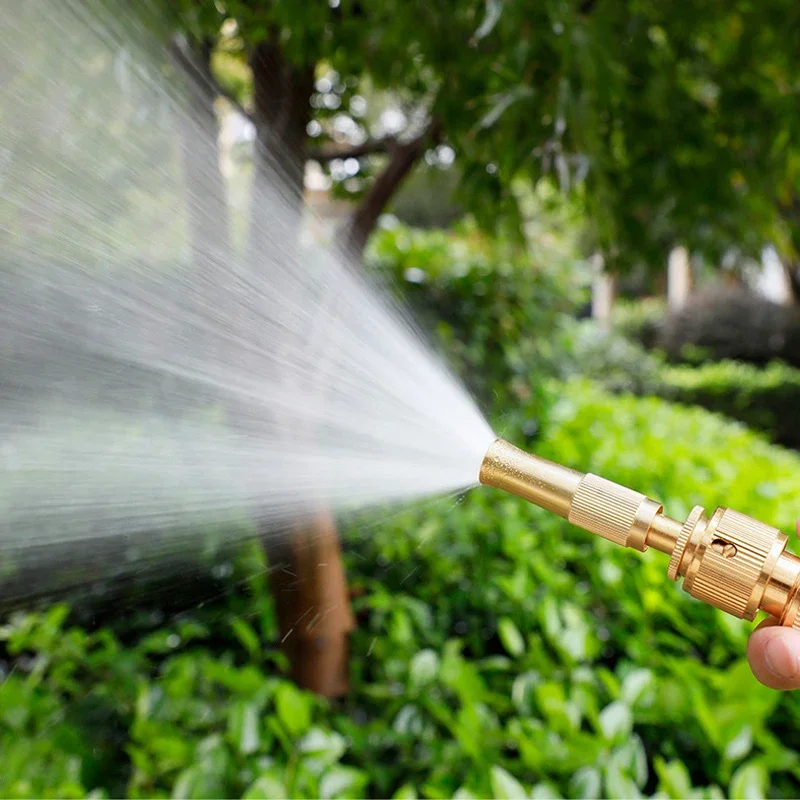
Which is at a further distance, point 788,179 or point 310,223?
point 788,179

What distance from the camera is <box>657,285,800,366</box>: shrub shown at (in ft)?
41.0

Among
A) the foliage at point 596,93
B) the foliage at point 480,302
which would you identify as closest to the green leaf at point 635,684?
the foliage at point 596,93

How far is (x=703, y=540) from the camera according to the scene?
87 cm

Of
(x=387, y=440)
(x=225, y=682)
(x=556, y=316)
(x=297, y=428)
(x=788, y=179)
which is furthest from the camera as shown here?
(x=556, y=316)

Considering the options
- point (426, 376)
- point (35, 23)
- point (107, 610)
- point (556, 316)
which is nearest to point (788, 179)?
point (556, 316)

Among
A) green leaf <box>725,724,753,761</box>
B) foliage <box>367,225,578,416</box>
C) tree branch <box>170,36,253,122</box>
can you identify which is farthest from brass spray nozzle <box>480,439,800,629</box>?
foliage <box>367,225,578,416</box>

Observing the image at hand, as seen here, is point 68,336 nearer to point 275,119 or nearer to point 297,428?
point 297,428

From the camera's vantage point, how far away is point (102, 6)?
149 cm

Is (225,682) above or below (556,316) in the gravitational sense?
below

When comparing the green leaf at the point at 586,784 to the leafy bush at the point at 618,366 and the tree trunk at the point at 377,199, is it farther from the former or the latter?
the leafy bush at the point at 618,366

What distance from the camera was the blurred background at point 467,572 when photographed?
1594 mm

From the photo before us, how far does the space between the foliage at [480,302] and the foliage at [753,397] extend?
Answer: 18.9ft

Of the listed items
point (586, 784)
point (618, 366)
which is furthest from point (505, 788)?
point (618, 366)

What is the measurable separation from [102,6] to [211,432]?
36.4 inches
